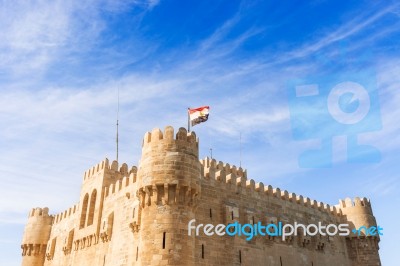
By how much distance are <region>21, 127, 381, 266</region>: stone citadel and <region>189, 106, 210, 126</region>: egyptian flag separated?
12.4 ft

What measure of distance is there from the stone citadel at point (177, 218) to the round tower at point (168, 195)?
0.05 meters

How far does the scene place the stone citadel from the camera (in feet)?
67.7

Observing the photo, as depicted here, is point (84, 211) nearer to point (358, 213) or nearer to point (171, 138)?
point (171, 138)

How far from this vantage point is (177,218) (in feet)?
66.8

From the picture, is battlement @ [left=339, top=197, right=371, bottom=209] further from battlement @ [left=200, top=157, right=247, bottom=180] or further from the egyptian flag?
the egyptian flag

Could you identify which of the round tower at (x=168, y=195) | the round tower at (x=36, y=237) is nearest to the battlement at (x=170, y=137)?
the round tower at (x=168, y=195)

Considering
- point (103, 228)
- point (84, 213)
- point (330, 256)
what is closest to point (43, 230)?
point (84, 213)

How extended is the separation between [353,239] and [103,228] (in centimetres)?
2118

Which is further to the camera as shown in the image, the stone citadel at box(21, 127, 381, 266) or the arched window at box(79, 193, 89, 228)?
the arched window at box(79, 193, 89, 228)

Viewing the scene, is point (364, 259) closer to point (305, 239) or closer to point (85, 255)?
point (305, 239)

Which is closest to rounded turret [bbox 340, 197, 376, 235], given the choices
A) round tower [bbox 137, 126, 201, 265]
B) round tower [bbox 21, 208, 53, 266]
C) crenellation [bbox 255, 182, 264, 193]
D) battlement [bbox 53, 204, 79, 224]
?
crenellation [bbox 255, 182, 264, 193]

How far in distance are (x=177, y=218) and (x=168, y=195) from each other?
1.31 m

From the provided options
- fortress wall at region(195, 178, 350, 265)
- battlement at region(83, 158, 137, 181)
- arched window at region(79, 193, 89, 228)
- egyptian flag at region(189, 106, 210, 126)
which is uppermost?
egyptian flag at region(189, 106, 210, 126)

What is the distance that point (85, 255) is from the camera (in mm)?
29891
